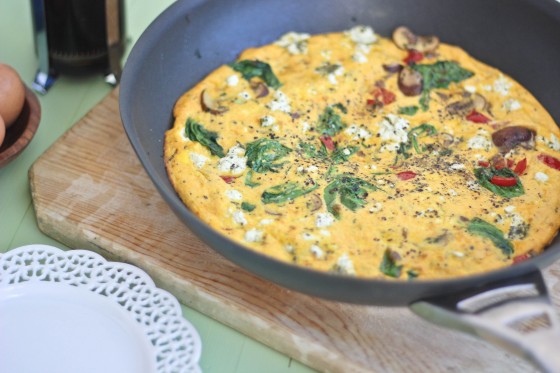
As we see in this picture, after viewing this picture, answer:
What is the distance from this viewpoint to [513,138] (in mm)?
3666

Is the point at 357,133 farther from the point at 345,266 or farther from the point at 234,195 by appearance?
the point at 345,266

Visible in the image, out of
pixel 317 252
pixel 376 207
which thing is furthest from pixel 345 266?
pixel 376 207

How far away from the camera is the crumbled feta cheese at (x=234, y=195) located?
328 centimetres

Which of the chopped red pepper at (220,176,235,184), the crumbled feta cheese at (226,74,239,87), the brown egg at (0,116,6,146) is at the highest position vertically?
the crumbled feta cheese at (226,74,239,87)

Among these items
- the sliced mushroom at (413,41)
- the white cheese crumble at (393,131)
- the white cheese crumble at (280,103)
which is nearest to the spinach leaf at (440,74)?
the sliced mushroom at (413,41)

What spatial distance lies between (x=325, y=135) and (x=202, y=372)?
1.39 metres

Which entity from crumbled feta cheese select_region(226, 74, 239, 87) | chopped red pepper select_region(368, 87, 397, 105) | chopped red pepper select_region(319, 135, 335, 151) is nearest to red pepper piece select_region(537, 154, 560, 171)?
chopped red pepper select_region(368, 87, 397, 105)

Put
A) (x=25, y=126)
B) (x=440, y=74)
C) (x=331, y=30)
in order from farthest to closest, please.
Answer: (x=331, y=30), (x=440, y=74), (x=25, y=126)

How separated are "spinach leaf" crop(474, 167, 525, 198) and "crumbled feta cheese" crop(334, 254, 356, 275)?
916 millimetres

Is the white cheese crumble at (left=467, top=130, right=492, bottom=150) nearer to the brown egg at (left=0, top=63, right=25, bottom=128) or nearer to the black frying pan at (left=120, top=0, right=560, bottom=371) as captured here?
the black frying pan at (left=120, top=0, right=560, bottom=371)

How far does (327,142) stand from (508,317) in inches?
59.1

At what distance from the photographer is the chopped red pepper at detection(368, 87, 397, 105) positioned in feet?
12.9

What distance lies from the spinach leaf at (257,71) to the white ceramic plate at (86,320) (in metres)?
1.34

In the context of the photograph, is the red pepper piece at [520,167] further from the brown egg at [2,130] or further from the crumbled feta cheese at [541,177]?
the brown egg at [2,130]
